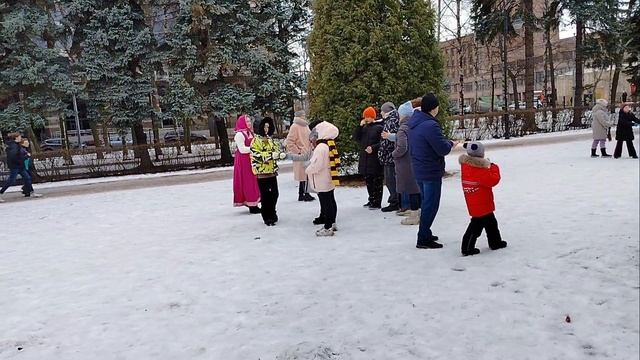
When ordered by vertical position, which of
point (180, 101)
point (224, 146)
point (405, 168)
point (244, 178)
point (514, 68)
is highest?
point (514, 68)

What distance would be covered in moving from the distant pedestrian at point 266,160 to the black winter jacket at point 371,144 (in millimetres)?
1520

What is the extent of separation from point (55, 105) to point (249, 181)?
15.0m

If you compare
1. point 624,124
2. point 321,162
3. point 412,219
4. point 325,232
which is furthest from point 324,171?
point 624,124

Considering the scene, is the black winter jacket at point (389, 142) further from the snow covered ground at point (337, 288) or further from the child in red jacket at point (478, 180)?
the child in red jacket at point (478, 180)

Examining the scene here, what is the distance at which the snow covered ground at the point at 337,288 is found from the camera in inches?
151

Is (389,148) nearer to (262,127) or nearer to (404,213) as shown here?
(404,213)

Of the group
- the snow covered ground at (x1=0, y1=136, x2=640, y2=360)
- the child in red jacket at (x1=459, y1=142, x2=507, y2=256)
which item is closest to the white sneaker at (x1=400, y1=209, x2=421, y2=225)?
the snow covered ground at (x1=0, y1=136, x2=640, y2=360)

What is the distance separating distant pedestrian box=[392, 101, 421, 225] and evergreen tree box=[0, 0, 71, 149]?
17.7 metres

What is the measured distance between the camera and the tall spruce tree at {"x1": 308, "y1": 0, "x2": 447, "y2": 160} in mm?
11625

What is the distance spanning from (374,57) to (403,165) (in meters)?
4.81

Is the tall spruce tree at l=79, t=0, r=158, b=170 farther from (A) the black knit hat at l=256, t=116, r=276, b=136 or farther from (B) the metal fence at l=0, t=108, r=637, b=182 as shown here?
(A) the black knit hat at l=256, t=116, r=276, b=136

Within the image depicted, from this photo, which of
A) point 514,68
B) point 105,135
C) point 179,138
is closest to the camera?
point 179,138

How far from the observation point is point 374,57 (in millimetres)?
11719

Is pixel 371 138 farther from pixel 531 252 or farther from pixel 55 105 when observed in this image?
pixel 55 105
